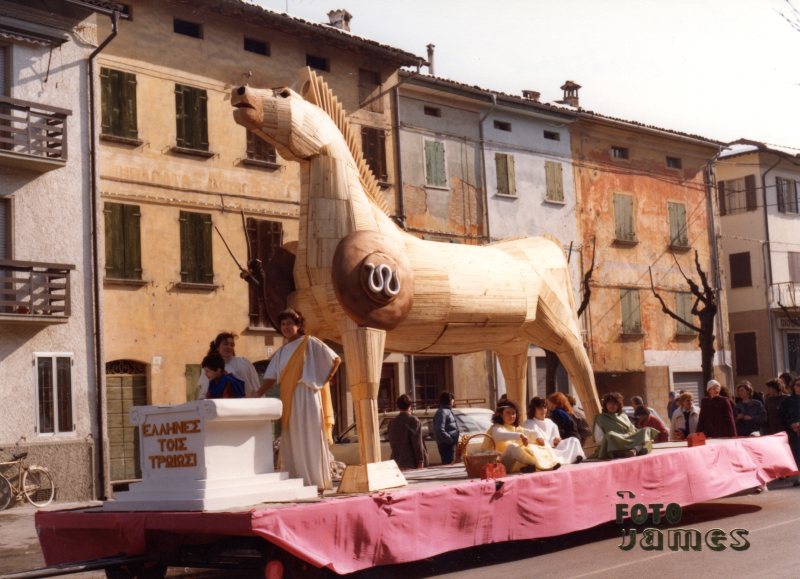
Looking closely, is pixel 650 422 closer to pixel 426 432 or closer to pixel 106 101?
pixel 426 432

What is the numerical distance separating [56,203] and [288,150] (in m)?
10.9

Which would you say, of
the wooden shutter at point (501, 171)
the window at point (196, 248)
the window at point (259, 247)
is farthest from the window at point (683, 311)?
the window at point (196, 248)

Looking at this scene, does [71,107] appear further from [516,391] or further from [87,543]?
[87,543]

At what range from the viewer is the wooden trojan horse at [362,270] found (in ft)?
30.7

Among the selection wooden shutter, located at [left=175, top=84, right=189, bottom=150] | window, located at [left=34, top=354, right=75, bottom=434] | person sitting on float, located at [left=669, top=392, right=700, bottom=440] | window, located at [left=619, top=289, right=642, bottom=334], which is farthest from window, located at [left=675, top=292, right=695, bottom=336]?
window, located at [left=34, top=354, right=75, bottom=434]

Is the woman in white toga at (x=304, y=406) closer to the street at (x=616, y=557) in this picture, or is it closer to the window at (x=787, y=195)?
the street at (x=616, y=557)

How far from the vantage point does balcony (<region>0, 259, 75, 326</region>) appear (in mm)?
18125

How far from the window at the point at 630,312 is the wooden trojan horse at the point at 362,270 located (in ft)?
65.5

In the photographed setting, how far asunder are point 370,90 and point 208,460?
59.3 feet

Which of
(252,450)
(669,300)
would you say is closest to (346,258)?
(252,450)

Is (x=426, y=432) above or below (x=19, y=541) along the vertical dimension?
above

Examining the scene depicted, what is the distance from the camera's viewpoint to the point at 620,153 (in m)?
31.5

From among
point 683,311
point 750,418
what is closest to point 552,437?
point 750,418

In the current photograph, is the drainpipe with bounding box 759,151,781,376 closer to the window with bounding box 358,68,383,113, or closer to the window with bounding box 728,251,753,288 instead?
the window with bounding box 728,251,753,288
